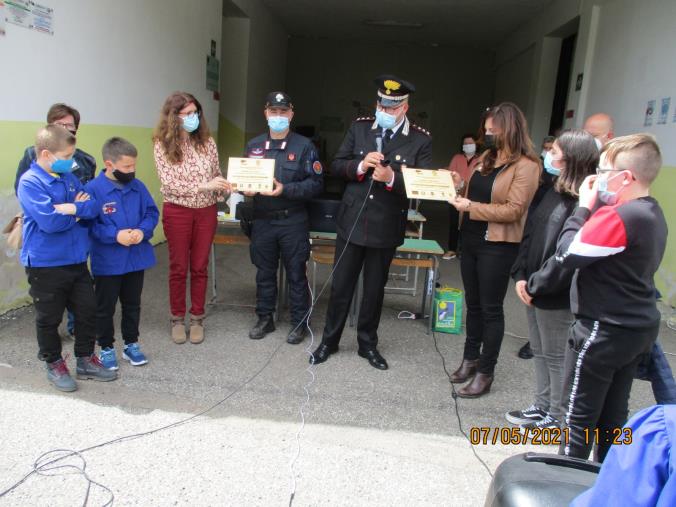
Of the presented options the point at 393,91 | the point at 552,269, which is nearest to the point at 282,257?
the point at 393,91

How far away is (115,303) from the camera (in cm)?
334

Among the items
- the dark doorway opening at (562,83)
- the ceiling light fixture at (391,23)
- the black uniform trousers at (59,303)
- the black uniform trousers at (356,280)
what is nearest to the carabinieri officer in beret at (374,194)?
the black uniform trousers at (356,280)

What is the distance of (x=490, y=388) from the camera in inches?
136

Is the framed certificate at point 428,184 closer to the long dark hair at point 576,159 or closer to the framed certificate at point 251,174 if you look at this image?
the long dark hair at point 576,159

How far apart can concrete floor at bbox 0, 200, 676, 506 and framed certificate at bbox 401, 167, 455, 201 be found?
1.29m

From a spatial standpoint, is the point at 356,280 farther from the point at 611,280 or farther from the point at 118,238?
the point at 611,280

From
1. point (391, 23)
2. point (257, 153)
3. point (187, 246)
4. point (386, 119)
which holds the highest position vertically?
point (391, 23)

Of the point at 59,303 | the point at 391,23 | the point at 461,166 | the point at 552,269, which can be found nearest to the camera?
the point at 552,269

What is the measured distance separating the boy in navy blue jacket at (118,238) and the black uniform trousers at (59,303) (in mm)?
134

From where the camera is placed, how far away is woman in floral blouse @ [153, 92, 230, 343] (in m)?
3.59

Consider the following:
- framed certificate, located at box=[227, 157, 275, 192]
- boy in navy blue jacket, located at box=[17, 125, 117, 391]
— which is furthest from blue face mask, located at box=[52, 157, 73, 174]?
framed certificate, located at box=[227, 157, 275, 192]

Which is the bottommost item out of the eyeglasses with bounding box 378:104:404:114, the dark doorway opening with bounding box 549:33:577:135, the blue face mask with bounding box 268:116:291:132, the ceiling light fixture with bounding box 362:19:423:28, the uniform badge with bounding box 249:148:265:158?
the uniform badge with bounding box 249:148:265:158

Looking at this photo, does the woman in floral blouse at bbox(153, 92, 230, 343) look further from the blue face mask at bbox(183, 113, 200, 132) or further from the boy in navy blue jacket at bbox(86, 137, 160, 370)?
the boy in navy blue jacket at bbox(86, 137, 160, 370)

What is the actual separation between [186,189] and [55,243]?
3.28 ft
